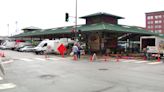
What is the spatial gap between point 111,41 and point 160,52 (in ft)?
50.8

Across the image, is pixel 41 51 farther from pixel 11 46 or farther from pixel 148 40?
pixel 11 46

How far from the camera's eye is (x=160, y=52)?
27.0 m

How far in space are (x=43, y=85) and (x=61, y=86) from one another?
33.9 inches

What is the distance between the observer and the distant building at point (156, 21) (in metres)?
122

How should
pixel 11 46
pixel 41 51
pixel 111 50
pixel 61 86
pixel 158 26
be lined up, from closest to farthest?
pixel 61 86
pixel 41 51
pixel 111 50
pixel 11 46
pixel 158 26

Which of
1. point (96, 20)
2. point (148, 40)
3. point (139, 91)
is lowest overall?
point (139, 91)

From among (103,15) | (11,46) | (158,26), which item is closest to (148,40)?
(103,15)

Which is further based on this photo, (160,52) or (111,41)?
(111,41)

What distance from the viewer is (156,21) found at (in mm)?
124688

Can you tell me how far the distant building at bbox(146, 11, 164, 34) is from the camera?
122188mm

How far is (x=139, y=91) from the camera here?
857 cm

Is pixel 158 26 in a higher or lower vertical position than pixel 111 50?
higher

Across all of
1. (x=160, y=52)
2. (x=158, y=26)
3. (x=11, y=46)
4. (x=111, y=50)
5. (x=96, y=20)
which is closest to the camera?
(x=160, y=52)

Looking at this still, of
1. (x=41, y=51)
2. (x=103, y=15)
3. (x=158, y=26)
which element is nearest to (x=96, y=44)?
(x=103, y=15)
